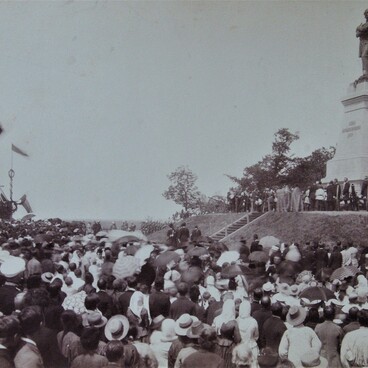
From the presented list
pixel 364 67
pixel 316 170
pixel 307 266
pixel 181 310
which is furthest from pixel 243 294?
pixel 316 170

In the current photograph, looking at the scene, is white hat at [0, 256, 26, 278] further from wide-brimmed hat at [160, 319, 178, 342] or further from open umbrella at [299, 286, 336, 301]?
open umbrella at [299, 286, 336, 301]

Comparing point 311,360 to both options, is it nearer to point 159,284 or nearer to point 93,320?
point 93,320

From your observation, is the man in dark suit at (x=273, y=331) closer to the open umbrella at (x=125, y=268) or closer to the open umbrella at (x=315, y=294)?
the open umbrella at (x=315, y=294)

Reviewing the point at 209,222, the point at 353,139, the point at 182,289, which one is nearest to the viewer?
the point at 182,289

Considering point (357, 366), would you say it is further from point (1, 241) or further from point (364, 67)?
point (364, 67)

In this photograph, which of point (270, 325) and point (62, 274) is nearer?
point (270, 325)

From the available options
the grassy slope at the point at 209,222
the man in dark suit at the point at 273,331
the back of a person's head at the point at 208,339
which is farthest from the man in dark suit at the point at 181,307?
the grassy slope at the point at 209,222

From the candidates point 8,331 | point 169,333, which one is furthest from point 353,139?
point 8,331
